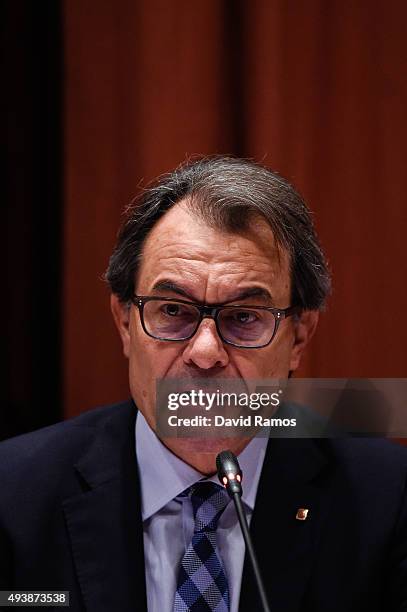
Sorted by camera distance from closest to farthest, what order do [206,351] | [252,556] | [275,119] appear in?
1. [252,556]
2. [206,351]
3. [275,119]

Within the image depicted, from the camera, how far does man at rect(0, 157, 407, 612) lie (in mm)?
1128

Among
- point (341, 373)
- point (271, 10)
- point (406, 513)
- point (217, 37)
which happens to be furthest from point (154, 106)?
point (406, 513)

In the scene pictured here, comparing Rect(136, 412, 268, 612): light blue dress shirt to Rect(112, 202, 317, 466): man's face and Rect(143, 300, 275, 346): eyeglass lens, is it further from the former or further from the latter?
Rect(143, 300, 275, 346): eyeglass lens

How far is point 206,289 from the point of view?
116cm

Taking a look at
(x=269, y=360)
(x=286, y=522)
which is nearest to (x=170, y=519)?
(x=286, y=522)

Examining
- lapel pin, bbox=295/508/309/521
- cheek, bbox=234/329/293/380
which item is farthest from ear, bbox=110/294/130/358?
lapel pin, bbox=295/508/309/521

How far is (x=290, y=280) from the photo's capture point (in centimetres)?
125

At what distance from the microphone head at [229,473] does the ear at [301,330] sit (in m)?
0.39

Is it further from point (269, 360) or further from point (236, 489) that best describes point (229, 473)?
point (269, 360)

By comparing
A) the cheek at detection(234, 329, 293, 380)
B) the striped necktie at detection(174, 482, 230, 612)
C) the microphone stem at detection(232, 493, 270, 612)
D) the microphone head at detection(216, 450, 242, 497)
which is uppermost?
the cheek at detection(234, 329, 293, 380)

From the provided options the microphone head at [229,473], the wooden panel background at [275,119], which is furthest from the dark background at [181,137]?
the microphone head at [229,473]

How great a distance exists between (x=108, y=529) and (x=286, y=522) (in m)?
0.27

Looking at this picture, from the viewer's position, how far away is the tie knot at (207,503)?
115 cm

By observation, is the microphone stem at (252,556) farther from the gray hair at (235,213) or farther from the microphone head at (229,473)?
the gray hair at (235,213)
